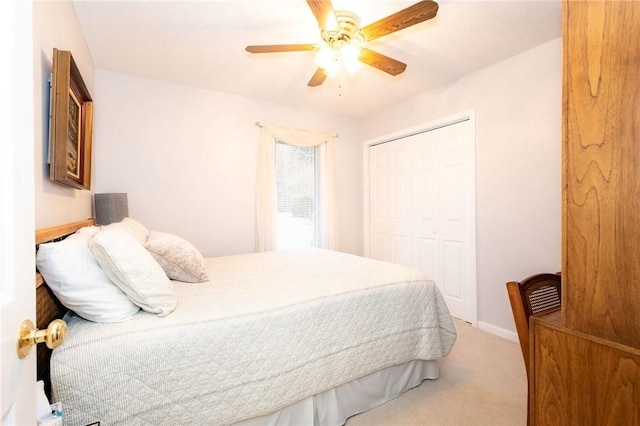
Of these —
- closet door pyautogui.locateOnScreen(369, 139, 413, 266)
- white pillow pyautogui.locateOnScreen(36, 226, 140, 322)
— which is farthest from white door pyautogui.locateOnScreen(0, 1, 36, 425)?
closet door pyautogui.locateOnScreen(369, 139, 413, 266)

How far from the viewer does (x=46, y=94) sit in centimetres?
138

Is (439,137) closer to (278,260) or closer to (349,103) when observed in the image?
(349,103)

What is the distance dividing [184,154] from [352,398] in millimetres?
2850

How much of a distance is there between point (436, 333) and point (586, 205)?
1398 millimetres

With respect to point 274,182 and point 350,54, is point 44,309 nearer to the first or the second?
point 350,54

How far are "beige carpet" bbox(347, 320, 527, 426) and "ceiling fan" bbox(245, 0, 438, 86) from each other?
214cm

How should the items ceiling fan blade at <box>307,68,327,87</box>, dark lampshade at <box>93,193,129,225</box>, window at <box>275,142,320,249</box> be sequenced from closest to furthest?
1. ceiling fan blade at <box>307,68,327,87</box>
2. dark lampshade at <box>93,193,129,225</box>
3. window at <box>275,142,320,249</box>

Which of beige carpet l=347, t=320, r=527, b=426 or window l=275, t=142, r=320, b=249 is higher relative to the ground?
window l=275, t=142, r=320, b=249

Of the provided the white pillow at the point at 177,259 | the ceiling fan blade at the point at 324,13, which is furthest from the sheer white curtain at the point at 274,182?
the ceiling fan blade at the point at 324,13

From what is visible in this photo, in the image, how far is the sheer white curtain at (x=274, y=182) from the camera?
3.59m

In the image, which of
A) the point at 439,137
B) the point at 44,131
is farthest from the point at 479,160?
the point at 44,131

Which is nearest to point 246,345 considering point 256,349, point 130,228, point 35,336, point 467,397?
point 256,349

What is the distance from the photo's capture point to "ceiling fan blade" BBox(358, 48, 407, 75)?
80.7 inches

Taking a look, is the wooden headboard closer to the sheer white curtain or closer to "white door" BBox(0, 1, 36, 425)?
"white door" BBox(0, 1, 36, 425)
